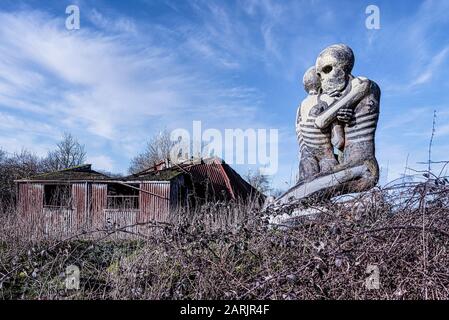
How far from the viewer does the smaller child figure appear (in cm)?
611

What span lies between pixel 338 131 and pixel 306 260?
346cm

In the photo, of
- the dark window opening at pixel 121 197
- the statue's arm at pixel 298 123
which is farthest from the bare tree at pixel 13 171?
the statue's arm at pixel 298 123

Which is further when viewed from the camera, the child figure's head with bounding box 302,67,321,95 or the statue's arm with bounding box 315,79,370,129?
the child figure's head with bounding box 302,67,321,95

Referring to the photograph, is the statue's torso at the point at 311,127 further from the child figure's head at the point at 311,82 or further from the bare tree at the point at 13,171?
the bare tree at the point at 13,171

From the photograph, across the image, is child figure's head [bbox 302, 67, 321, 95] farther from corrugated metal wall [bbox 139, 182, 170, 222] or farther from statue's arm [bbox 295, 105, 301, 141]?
corrugated metal wall [bbox 139, 182, 170, 222]

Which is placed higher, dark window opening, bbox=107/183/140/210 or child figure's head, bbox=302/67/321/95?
child figure's head, bbox=302/67/321/95

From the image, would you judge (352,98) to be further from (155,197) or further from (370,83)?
(155,197)

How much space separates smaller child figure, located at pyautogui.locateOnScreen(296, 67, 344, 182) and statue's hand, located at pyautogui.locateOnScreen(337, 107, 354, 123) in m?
0.16

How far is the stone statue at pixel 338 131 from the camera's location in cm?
579

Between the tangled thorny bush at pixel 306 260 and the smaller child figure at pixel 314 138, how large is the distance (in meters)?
2.01

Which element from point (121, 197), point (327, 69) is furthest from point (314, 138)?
point (121, 197)

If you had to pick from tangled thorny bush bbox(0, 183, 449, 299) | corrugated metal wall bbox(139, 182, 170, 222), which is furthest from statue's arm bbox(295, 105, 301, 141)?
corrugated metal wall bbox(139, 182, 170, 222)

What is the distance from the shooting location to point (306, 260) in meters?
2.95
